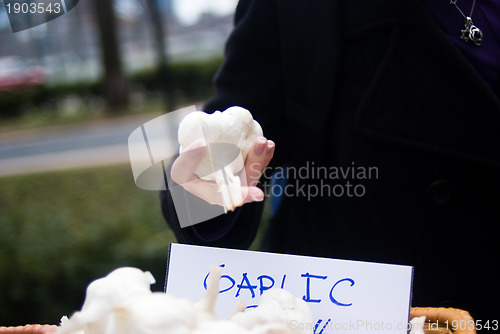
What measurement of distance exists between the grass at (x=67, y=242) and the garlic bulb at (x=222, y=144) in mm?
1588

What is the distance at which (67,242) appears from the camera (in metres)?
2.45

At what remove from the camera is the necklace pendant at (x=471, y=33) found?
817 millimetres

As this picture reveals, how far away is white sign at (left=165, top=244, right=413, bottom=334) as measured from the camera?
1.88 ft

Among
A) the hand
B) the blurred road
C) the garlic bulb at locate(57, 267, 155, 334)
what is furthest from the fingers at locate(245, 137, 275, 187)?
the blurred road

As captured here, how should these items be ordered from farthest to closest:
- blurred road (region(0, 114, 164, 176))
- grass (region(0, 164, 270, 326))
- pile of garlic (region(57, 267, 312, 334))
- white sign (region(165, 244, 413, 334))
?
blurred road (region(0, 114, 164, 176)), grass (region(0, 164, 270, 326)), white sign (region(165, 244, 413, 334)), pile of garlic (region(57, 267, 312, 334))

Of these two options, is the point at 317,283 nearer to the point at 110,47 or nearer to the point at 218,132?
the point at 218,132

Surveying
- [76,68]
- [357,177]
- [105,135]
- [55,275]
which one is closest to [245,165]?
[357,177]

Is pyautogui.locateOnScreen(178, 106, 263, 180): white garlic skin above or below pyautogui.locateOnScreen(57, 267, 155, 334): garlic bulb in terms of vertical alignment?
above

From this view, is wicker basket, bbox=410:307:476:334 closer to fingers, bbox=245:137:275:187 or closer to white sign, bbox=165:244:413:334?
white sign, bbox=165:244:413:334

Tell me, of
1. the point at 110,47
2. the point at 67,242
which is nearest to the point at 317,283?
the point at 67,242

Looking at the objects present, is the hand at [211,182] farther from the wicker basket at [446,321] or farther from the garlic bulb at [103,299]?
the wicker basket at [446,321]

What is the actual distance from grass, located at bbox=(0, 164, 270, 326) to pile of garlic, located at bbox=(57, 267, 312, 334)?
64.9 inches

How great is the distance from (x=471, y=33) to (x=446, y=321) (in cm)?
46
